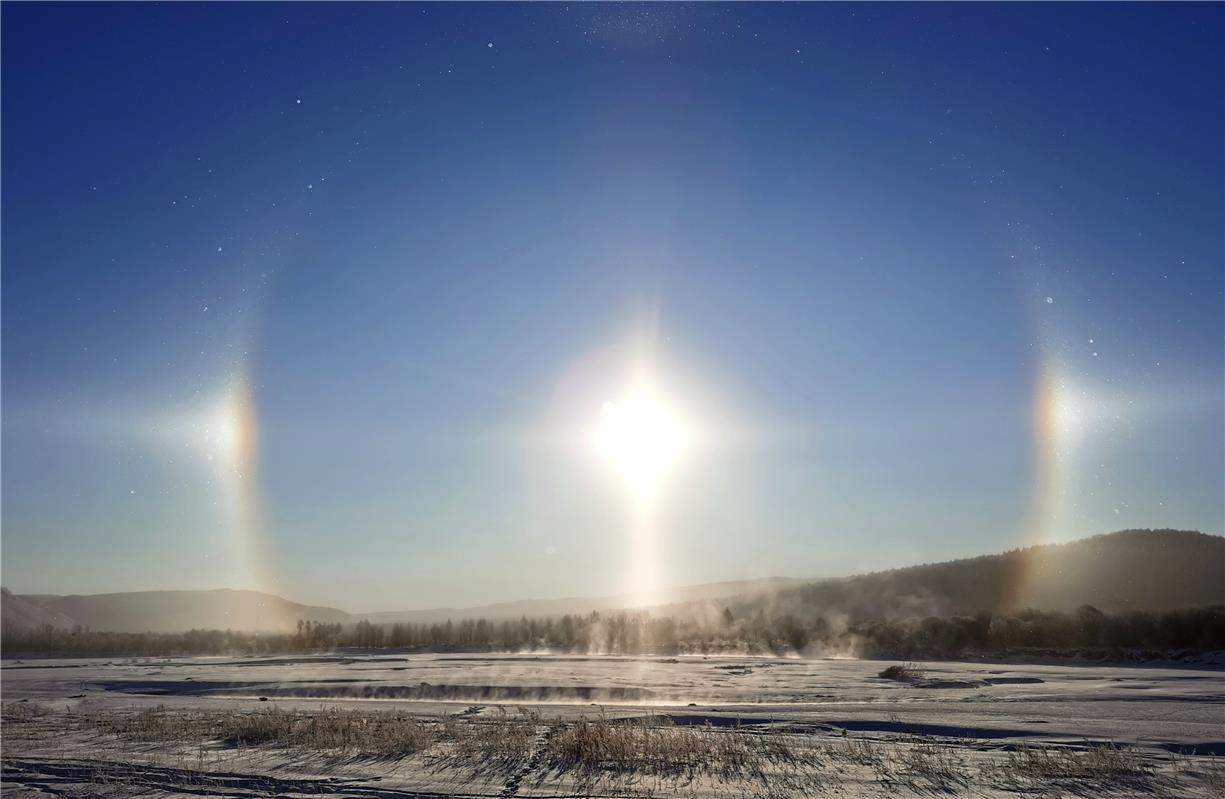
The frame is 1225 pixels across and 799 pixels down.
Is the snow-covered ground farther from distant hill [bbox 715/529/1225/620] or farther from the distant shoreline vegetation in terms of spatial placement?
distant hill [bbox 715/529/1225/620]

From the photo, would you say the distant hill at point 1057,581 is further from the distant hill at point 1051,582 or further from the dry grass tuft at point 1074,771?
the dry grass tuft at point 1074,771

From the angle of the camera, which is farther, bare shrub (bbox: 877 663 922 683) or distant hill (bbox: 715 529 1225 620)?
distant hill (bbox: 715 529 1225 620)

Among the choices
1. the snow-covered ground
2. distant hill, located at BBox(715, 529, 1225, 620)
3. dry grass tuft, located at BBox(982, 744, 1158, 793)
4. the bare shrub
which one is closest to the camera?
dry grass tuft, located at BBox(982, 744, 1158, 793)

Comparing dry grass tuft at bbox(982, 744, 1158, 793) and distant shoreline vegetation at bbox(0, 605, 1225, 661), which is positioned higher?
dry grass tuft at bbox(982, 744, 1158, 793)

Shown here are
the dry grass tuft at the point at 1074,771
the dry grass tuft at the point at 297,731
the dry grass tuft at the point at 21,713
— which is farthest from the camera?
the dry grass tuft at the point at 21,713

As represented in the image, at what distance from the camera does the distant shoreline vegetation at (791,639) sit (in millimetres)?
54300

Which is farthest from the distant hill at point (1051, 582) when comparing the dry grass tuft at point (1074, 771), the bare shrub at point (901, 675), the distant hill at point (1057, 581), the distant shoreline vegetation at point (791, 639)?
the dry grass tuft at point (1074, 771)

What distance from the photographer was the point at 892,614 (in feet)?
341

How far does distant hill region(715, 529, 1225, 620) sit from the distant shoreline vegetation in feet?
83.8

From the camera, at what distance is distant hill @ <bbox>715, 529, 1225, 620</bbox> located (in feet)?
331

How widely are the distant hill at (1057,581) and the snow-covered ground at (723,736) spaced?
70.1 m

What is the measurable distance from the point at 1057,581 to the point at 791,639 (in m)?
62.6

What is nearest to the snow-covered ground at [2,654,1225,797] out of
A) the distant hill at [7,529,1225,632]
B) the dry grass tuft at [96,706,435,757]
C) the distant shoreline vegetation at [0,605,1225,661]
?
the dry grass tuft at [96,706,435,757]

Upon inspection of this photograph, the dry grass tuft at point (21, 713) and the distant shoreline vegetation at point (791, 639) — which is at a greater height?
the dry grass tuft at point (21, 713)
